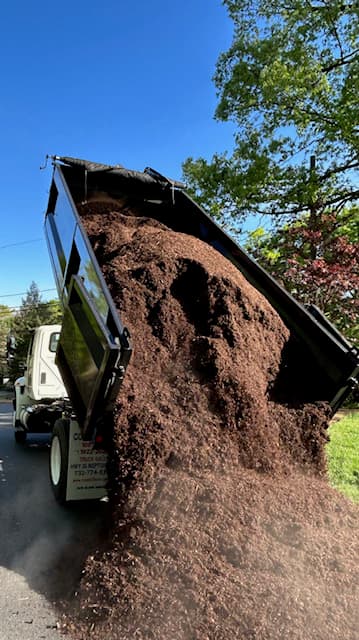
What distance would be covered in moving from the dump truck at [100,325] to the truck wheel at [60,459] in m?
0.01

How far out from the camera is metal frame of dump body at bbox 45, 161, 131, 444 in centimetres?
349

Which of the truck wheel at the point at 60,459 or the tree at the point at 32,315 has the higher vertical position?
the tree at the point at 32,315

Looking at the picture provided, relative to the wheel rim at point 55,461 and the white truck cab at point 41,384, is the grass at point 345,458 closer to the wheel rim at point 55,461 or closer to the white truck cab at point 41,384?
the wheel rim at point 55,461

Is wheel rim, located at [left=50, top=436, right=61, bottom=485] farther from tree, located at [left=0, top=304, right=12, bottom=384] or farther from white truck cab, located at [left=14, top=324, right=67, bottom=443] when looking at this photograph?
tree, located at [left=0, top=304, right=12, bottom=384]

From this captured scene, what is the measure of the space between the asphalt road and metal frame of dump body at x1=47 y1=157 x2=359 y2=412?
2.24m

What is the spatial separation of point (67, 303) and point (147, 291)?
78 centimetres

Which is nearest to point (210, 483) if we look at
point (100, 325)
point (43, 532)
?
point (100, 325)

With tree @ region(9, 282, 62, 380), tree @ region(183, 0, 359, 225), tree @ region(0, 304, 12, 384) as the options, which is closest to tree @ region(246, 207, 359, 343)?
tree @ region(183, 0, 359, 225)

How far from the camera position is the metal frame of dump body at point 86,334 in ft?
11.4

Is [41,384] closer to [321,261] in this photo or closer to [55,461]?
[55,461]

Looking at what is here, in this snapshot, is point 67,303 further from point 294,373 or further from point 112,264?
point 294,373

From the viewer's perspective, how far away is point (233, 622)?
2.57 meters

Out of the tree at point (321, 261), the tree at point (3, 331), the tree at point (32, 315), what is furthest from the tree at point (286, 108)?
the tree at point (3, 331)

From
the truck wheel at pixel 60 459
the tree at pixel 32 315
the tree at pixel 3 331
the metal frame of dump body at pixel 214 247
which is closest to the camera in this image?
the metal frame of dump body at pixel 214 247
